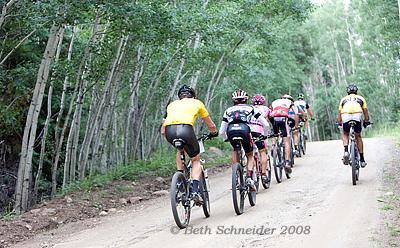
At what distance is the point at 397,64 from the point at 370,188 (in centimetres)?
2659

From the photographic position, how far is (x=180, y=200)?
5.47m

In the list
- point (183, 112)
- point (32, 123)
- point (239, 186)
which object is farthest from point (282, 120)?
point (32, 123)

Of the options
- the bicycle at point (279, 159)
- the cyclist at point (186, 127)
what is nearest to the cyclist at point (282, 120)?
the bicycle at point (279, 159)

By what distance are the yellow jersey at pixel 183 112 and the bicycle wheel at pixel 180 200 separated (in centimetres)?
76

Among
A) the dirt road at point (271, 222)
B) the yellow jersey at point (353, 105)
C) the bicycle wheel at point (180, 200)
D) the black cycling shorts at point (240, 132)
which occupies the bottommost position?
the dirt road at point (271, 222)

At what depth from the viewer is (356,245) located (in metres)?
4.12

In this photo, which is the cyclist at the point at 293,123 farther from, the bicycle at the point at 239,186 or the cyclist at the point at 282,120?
the bicycle at the point at 239,186

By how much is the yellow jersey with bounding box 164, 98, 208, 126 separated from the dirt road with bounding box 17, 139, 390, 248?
1.57 m

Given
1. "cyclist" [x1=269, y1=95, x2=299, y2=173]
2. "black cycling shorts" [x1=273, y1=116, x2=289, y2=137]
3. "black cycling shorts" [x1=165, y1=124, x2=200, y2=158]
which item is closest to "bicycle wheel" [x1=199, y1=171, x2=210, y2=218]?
"black cycling shorts" [x1=165, y1=124, x2=200, y2=158]

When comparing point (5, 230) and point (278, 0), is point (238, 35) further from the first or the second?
point (5, 230)

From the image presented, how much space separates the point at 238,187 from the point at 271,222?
822 millimetres

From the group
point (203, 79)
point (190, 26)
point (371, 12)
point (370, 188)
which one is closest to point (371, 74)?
point (371, 12)

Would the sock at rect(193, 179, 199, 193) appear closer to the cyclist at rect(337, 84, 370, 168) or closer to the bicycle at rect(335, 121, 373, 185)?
the bicycle at rect(335, 121, 373, 185)

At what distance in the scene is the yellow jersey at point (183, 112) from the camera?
560cm
